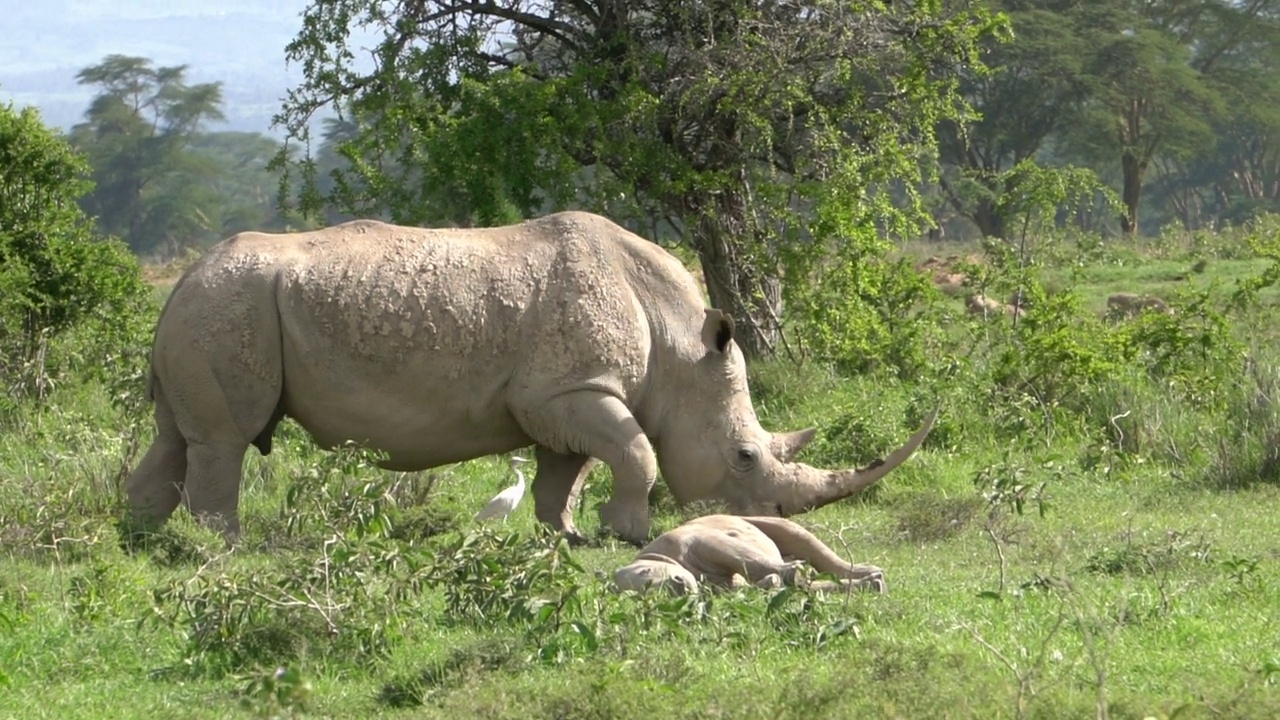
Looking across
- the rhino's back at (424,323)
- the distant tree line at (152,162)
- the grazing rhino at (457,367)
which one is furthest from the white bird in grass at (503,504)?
the distant tree line at (152,162)

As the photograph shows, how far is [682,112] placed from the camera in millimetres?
14562

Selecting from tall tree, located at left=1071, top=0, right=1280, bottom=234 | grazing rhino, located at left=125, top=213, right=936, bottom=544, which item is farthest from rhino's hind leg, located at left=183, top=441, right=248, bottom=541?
tall tree, located at left=1071, top=0, right=1280, bottom=234

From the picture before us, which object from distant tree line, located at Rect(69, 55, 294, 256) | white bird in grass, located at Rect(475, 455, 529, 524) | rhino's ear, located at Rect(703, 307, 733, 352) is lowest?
distant tree line, located at Rect(69, 55, 294, 256)

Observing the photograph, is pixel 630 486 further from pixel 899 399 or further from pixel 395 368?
pixel 899 399

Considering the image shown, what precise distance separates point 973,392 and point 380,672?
751 centimetres

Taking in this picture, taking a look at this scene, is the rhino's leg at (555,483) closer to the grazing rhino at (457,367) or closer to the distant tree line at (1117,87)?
the grazing rhino at (457,367)

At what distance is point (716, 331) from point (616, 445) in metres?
0.84

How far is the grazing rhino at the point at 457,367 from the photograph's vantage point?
9.67 m

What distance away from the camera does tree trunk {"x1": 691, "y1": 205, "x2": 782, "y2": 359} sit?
1477cm

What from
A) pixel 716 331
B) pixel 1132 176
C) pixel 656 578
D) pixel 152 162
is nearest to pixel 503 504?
pixel 716 331

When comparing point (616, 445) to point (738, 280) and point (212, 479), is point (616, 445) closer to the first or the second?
point (212, 479)

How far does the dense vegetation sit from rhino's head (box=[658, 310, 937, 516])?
1.12 feet

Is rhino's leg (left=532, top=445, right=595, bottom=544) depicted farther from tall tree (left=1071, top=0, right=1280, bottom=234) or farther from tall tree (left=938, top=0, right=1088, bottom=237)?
tall tree (left=1071, top=0, right=1280, bottom=234)

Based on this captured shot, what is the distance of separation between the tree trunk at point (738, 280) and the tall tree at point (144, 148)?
32.1 metres
